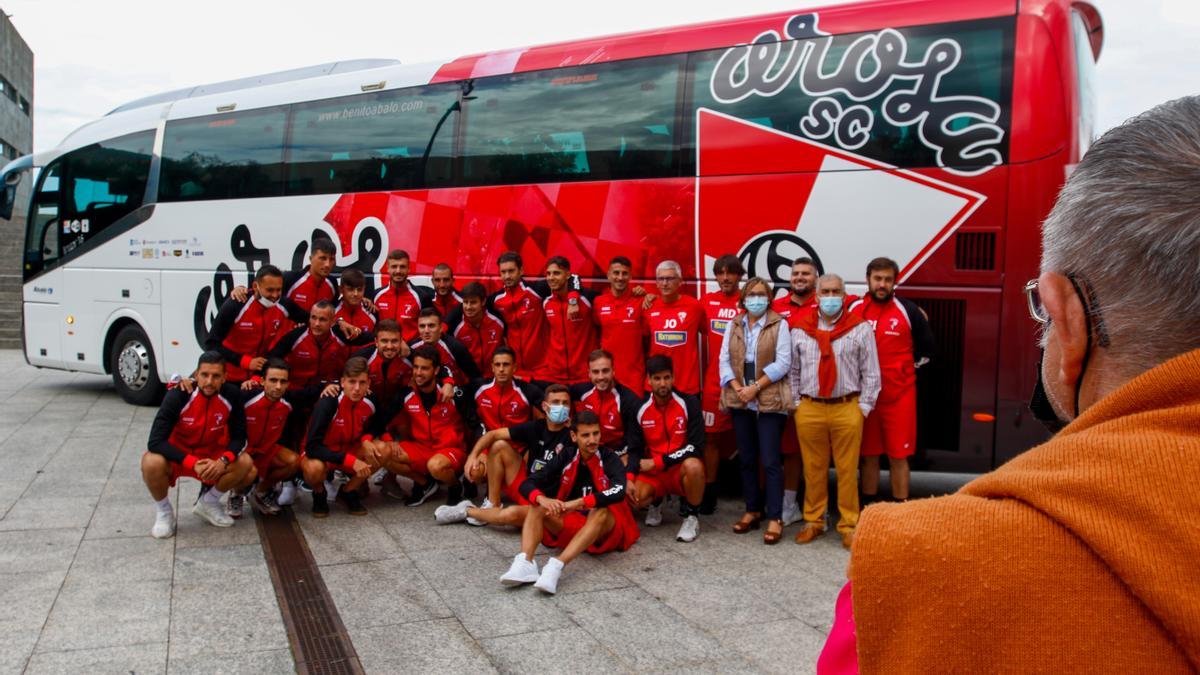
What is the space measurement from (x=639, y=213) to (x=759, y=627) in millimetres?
3848

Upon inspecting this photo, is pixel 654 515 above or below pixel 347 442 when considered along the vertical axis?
below

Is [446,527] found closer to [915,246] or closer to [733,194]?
[733,194]

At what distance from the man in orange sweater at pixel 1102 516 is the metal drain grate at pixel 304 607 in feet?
12.4

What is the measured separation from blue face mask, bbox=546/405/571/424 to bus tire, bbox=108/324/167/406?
7.18 m

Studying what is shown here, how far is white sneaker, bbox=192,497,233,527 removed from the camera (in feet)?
21.8

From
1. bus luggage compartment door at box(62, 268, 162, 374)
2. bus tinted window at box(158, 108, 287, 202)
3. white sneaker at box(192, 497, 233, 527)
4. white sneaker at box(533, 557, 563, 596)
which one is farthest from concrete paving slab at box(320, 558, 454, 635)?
bus luggage compartment door at box(62, 268, 162, 374)

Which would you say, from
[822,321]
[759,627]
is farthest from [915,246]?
[759,627]

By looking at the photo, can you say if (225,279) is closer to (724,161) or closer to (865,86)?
(724,161)

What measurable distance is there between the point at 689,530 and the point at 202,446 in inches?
139

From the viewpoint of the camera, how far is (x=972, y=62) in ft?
21.6

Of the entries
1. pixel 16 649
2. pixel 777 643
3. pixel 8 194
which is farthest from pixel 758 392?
pixel 8 194

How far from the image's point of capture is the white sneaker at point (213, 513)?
664 cm

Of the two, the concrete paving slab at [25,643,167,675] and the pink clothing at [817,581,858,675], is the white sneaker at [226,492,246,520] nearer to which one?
the concrete paving slab at [25,643,167,675]

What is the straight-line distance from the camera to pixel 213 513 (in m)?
6.66
